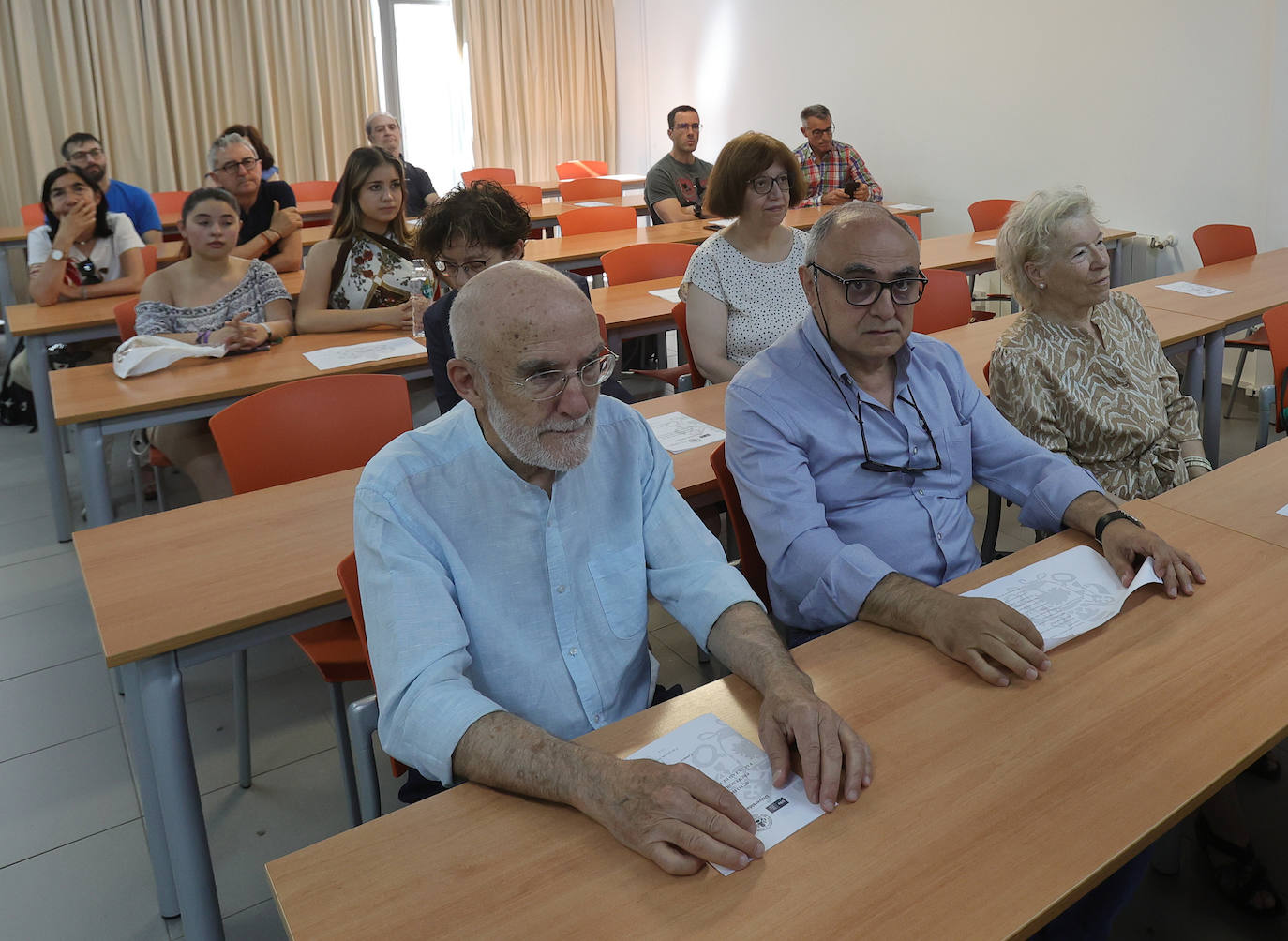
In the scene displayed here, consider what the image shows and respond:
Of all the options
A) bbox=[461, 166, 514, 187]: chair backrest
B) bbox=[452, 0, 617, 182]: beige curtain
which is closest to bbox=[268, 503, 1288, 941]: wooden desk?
bbox=[461, 166, 514, 187]: chair backrest

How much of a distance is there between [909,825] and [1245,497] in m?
1.26

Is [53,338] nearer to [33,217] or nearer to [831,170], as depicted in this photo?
[33,217]

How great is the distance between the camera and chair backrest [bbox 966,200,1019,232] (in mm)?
5875

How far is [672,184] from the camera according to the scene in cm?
677

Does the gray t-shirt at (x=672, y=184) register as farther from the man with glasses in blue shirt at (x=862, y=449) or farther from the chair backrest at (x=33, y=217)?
the man with glasses in blue shirt at (x=862, y=449)

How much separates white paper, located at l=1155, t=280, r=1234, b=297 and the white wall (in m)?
1.30

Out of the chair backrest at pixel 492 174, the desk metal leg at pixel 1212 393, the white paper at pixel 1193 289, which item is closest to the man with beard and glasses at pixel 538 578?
the desk metal leg at pixel 1212 393

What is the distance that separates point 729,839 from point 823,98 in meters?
7.65

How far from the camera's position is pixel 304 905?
100cm

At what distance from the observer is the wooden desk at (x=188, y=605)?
1.60 meters

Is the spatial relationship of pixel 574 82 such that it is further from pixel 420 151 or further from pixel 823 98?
pixel 823 98

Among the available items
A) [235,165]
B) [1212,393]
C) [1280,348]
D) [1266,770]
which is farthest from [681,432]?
[235,165]

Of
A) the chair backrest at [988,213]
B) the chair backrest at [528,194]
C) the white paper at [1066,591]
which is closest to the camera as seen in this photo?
the white paper at [1066,591]

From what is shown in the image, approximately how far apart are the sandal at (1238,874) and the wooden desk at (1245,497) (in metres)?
0.56
